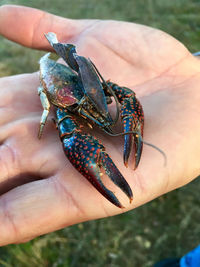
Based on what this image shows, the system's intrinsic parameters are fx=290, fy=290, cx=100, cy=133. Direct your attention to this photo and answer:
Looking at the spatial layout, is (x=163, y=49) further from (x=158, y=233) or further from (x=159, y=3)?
(x=159, y=3)

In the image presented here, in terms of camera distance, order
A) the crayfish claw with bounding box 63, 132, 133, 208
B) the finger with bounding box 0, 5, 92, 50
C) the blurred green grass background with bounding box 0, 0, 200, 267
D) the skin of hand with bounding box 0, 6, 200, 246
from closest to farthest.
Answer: the crayfish claw with bounding box 63, 132, 133, 208 → the skin of hand with bounding box 0, 6, 200, 246 → the blurred green grass background with bounding box 0, 0, 200, 267 → the finger with bounding box 0, 5, 92, 50

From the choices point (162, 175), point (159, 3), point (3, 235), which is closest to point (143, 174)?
point (162, 175)

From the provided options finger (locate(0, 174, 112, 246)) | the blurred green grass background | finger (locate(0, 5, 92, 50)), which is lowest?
the blurred green grass background

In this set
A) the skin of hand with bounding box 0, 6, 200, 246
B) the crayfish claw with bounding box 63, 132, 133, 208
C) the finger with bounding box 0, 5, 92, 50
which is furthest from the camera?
the finger with bounding box 0, 5, 92, 50

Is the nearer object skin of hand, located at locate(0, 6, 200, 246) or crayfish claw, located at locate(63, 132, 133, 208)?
crayfish claw, located at locate(63, 132, 133, 208)

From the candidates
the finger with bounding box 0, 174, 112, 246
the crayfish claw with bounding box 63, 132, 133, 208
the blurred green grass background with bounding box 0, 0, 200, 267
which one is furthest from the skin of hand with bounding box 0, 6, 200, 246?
the blurred green grass background with bounding box 0, 0, 200, 267

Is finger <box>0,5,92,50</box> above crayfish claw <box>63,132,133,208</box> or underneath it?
above

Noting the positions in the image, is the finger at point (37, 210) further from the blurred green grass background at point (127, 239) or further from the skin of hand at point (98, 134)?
the blurred green grass background at point (127, 239)

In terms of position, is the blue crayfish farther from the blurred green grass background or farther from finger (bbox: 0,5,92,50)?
the blurred green grass background
